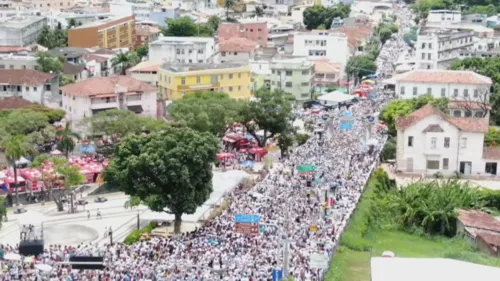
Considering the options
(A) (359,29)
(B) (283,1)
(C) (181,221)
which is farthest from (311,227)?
(B) (283,1)

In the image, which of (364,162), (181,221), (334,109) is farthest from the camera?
(334,109)

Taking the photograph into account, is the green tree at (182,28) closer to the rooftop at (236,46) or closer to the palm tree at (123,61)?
the rooftop at (236,46)

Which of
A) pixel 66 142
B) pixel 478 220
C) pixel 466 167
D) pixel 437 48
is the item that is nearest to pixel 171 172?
pixel 66 142

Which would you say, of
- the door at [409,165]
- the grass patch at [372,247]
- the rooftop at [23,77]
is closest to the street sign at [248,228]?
the grass patch at [372,247]

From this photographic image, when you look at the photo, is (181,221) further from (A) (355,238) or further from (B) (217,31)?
(B) (217,31)

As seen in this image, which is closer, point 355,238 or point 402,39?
point 355,238

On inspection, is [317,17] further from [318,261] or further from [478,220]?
[318,261]
